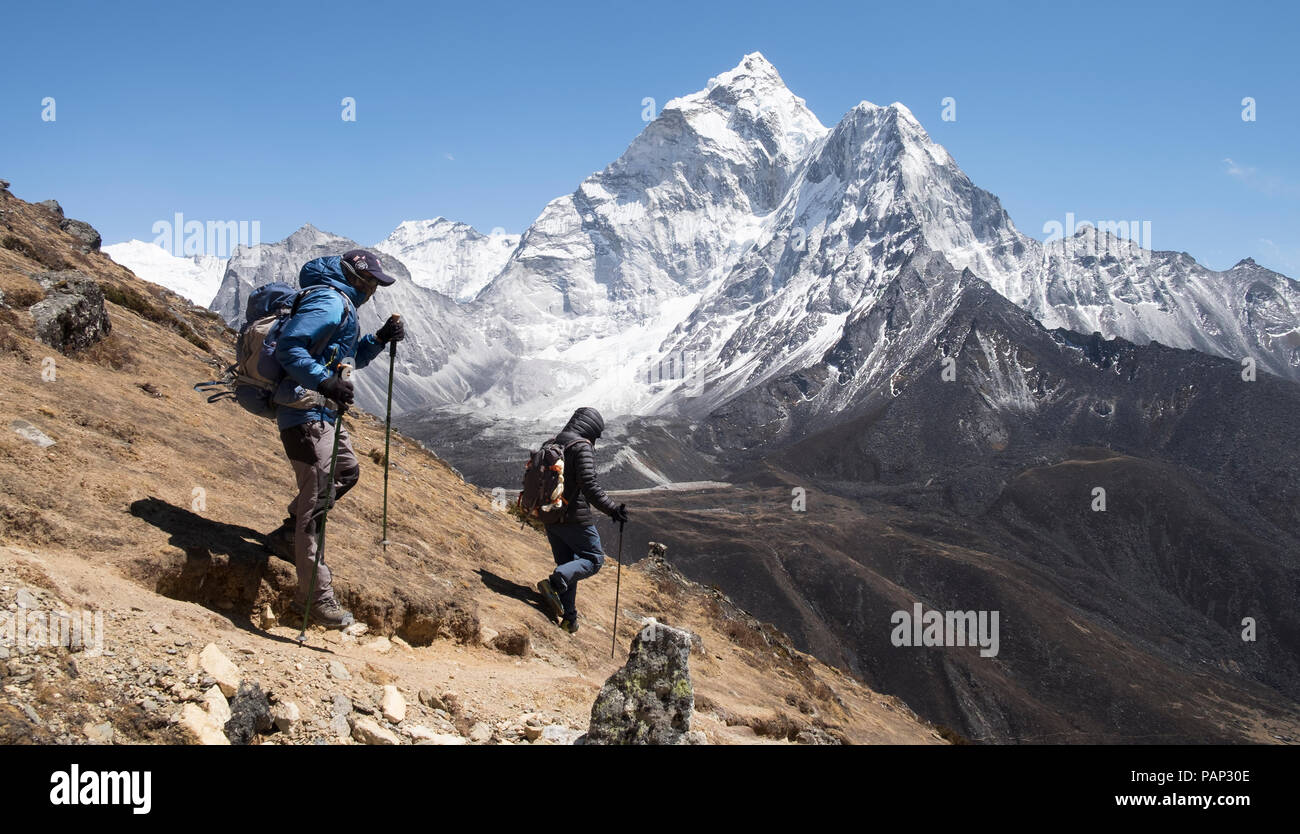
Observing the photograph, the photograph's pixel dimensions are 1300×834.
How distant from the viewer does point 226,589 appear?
7.52 metres

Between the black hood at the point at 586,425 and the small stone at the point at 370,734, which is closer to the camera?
the small stone at the point at 370,734

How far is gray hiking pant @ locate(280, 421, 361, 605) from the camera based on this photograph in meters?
7.64

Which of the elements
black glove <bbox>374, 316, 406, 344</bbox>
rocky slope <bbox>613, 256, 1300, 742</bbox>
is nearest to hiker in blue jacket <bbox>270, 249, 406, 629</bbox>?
black glove <bbox>374, 316, 406, 344</bbox>

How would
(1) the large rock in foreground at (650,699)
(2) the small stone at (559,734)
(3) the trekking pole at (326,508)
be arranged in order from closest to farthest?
(1) the large rock in foreground at (650,699)
(2) the small stone at (559,734)
(3) the trekking pole at (326,508)

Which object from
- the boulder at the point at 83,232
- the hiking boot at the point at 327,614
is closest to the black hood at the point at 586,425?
the hiking boot at the point at 327,614

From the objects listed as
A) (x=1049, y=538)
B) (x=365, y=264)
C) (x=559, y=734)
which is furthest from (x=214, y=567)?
(x=1049, y=538)

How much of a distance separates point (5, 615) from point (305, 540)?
2574mm

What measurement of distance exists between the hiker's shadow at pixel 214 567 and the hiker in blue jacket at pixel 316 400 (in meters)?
0.26

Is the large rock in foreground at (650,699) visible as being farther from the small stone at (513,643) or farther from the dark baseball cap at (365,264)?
the dark baseball cap at (365,264)

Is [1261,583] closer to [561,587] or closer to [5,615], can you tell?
[561,587]

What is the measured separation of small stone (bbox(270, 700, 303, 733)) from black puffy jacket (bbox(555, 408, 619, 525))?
526 cm

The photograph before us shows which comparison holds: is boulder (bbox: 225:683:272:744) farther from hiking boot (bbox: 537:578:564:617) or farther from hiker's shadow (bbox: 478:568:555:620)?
hiker's shadow (bbox: 478:568:555:620)

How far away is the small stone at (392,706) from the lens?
6445mm
